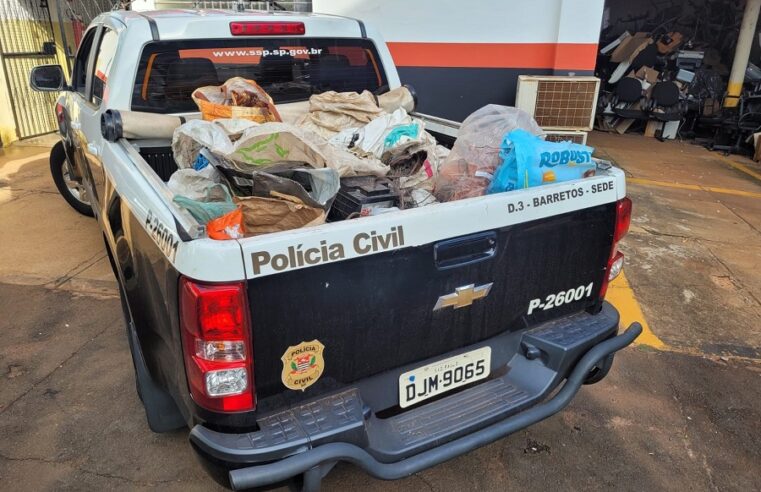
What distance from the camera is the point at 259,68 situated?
12.3 ft

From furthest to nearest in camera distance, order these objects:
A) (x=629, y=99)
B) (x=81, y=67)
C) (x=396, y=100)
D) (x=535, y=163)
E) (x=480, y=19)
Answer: (x=629, y=99), (x=480, y=19), (x=81, y=67), (x=396, y=100), (x=535, y=163)

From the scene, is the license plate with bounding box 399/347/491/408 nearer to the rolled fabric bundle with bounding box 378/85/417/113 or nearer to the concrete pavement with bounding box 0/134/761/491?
the concrete pavement with bounding box 0/134/761/491

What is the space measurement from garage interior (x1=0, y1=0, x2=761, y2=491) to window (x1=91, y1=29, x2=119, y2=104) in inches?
59.5

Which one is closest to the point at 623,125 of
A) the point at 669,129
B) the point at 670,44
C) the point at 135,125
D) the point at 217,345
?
the point at 669,129

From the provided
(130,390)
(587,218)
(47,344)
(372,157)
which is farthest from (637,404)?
(47,344)

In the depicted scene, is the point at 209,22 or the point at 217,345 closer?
the point at 217,345

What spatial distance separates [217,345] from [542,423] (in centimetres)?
201

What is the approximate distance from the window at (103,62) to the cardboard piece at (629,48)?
10614mm

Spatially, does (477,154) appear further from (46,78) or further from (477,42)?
(477,42)

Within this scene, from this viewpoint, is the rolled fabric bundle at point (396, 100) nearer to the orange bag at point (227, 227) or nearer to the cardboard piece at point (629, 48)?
the orange bag at point (227, 227)

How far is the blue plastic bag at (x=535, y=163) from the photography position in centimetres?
242

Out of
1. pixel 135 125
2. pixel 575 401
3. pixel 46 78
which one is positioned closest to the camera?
pixel 135 125

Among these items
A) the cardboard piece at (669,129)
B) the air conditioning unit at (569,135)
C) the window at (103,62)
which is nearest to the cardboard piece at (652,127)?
the cardboard piece at (669,129)

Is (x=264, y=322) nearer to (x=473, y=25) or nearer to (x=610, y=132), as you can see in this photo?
(x=473, y=25)
